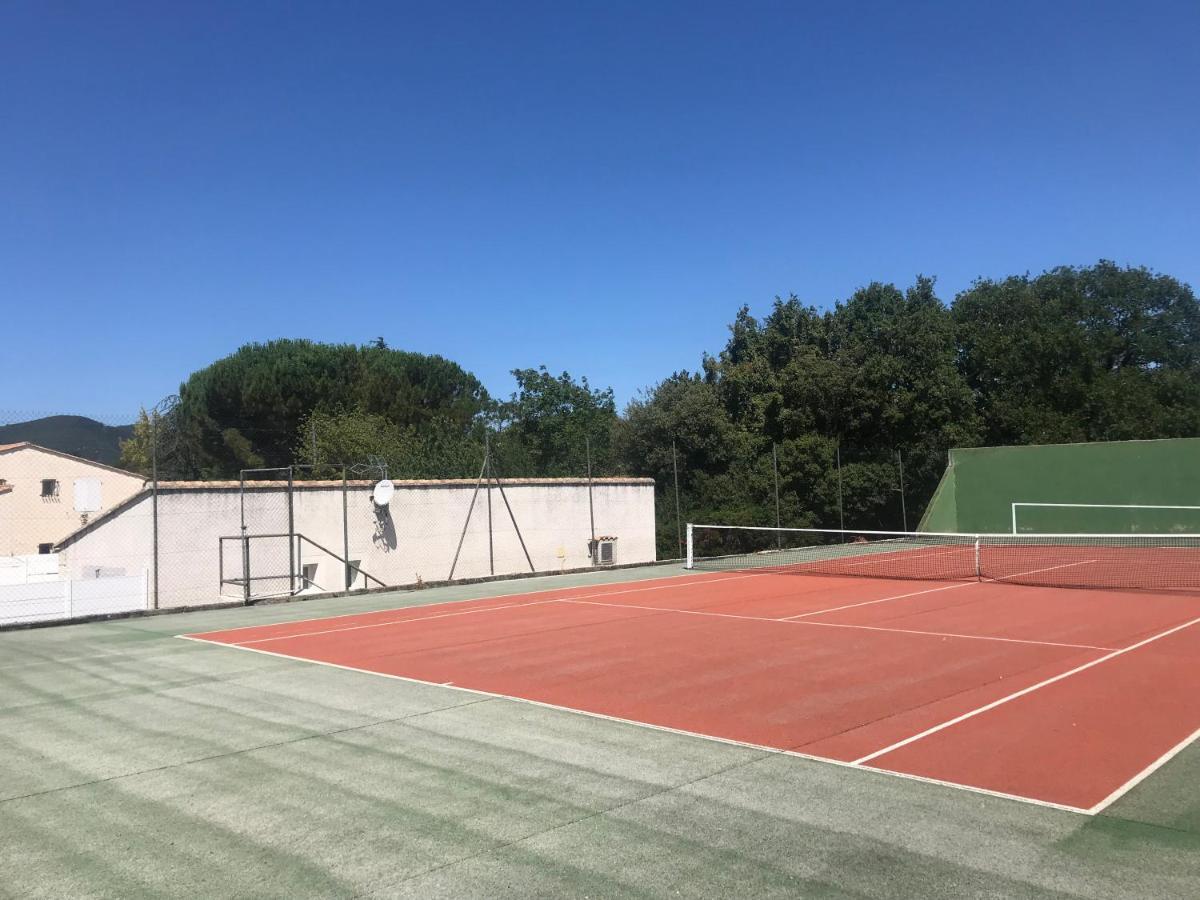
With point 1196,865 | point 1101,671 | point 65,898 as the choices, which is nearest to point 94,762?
point 65,898

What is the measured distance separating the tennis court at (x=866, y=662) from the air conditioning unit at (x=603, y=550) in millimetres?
6735

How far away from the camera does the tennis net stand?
17.6m

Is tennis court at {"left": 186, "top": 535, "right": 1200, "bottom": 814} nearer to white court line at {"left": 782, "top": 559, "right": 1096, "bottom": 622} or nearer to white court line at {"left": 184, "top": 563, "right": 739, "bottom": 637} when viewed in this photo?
white court line at {"left": 782, "top": 559, "right": 1096, "bottom": 622}

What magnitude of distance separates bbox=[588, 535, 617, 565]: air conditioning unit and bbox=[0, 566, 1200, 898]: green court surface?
1730 centimetres

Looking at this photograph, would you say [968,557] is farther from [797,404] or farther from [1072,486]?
[797,404]

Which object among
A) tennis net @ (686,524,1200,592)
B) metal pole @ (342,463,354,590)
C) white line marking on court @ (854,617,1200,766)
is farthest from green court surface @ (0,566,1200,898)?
metal pole @ (342,463,354,590)

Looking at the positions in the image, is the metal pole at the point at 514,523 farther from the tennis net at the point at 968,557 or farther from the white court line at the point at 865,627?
the white court line at the point at 865,627

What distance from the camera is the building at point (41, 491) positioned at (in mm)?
32938

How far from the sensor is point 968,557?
2259 cm

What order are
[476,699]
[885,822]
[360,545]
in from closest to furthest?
1. [885,822]
2. [476,699]
3. [360,545]

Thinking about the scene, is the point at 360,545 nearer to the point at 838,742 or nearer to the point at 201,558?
the point at 201,558

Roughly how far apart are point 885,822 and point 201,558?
16034mm

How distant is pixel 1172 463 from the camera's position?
26219 mm

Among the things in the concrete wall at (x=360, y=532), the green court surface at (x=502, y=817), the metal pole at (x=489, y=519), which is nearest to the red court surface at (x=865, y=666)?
the green court surface at (x=502, y=817)
